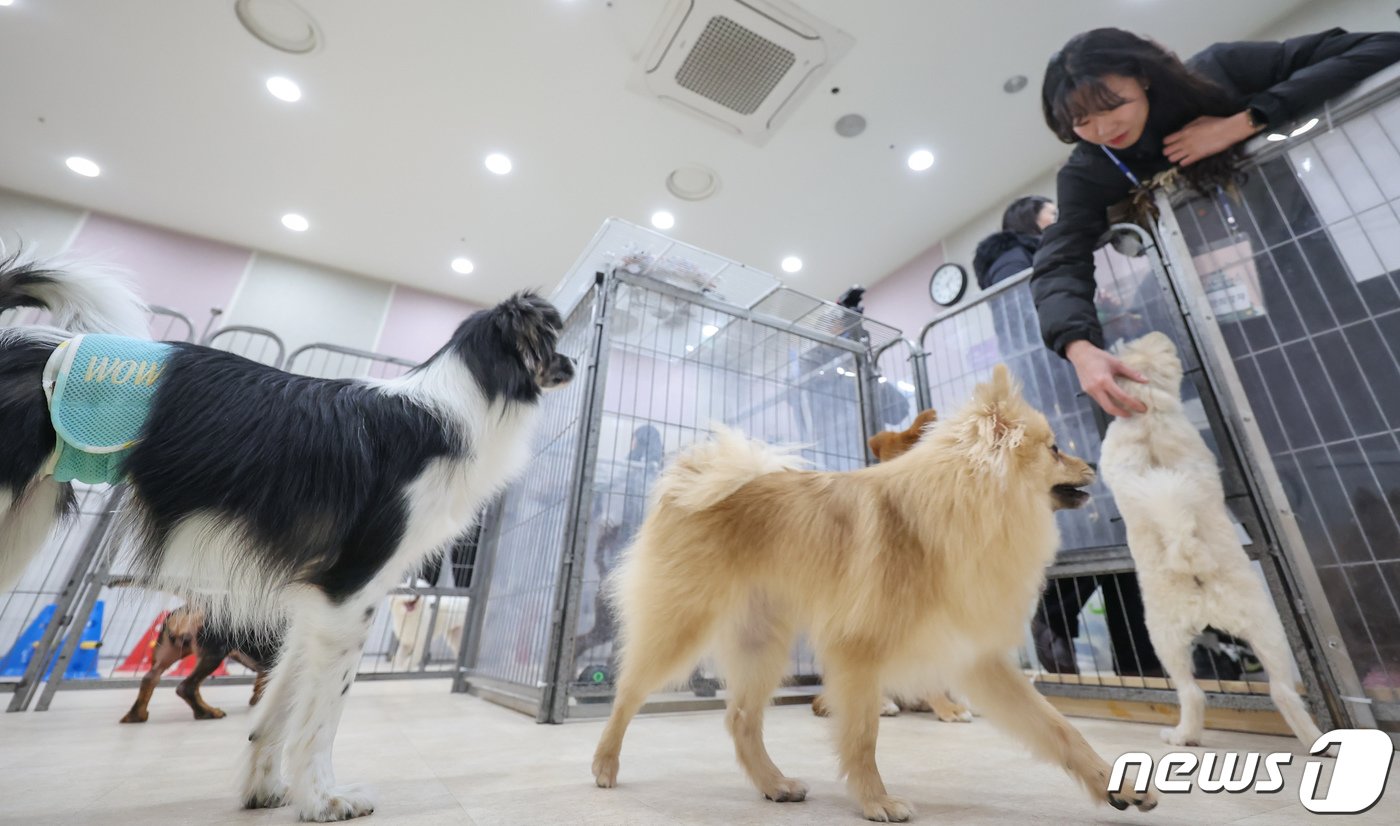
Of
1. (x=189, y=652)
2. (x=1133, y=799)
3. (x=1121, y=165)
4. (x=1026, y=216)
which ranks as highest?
(x=1026, y=216)

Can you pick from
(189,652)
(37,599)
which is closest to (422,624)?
(189,652)

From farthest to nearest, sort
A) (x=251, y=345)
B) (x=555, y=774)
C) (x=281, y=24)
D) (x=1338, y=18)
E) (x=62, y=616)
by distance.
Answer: (x=251, y=345), (x=281, y=24), (x=1338, y=18), (x=62, y=616), (x=555, y=774)

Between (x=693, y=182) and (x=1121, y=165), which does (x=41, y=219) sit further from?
(x=1121, y=165)

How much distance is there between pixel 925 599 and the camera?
1.31m

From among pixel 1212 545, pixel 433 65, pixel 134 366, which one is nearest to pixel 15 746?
pixel 134 366

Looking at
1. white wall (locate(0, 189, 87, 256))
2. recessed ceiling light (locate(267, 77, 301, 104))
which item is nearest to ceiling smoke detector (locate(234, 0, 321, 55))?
recessed ceiling light (locate(267, 77, 301, 104))

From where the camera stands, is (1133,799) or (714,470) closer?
(1133,799)

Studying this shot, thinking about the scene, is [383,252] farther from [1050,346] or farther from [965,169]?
[1050,346]

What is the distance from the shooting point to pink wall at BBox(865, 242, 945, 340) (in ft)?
20.0

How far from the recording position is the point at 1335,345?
187cm

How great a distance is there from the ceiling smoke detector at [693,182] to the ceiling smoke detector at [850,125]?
1213mm

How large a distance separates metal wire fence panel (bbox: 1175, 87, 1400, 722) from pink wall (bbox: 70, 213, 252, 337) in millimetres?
8345

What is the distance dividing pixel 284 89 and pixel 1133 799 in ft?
21.4

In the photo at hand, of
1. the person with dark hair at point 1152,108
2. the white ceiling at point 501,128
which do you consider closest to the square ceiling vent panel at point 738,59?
the white ceiling at point 501,128
